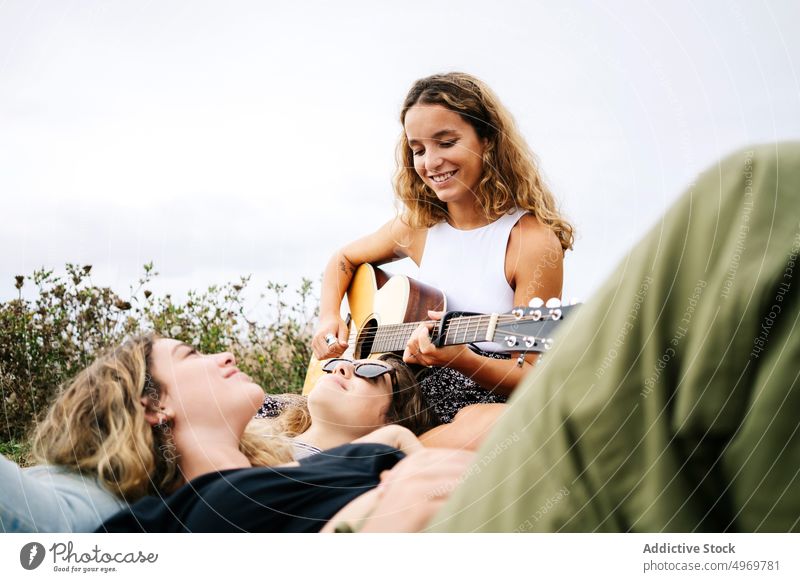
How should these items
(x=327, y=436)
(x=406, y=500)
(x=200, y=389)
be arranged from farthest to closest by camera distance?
1. (x=327, y=436)
2. (x=200, y=389)
3. (x=406, y=500)

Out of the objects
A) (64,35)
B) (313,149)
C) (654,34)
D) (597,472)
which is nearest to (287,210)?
(313,149)

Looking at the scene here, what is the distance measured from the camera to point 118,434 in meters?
0.78

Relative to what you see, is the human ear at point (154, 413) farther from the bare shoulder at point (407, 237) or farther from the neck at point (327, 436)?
the bare shoulder at point (407, 237)

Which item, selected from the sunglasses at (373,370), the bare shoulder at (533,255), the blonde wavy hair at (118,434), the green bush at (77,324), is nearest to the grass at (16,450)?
the green bush at (77,324)

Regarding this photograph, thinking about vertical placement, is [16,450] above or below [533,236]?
below

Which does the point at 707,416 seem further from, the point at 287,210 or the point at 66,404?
the point at 287,210

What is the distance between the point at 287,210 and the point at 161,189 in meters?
0.17

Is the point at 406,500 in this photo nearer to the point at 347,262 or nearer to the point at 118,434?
the point at 118,434

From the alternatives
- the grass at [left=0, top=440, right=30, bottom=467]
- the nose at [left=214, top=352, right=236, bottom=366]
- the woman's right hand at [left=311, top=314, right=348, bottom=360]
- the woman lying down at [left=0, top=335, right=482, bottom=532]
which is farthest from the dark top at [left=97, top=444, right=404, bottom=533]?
the woman's right hand at [left=311, top=314, right=348, bottom=360]

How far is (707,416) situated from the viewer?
0.26 meters

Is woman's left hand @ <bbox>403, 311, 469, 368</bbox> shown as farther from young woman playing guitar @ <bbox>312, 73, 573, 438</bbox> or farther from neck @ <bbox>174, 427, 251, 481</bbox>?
neck @ <bbox>174, 427, 251, 481</bbox>

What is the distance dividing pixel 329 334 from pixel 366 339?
0.31ft

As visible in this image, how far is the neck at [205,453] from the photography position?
780 mm

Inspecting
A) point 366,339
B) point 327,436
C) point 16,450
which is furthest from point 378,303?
point 16,450
